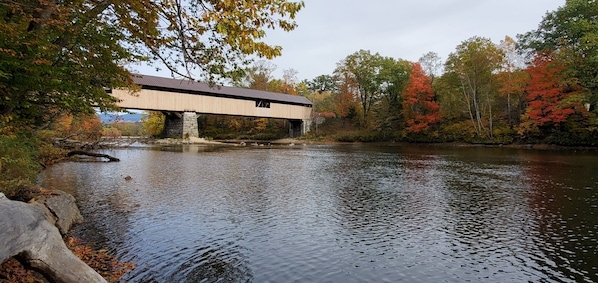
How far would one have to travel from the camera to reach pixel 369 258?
20.1 ft

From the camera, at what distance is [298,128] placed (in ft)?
187

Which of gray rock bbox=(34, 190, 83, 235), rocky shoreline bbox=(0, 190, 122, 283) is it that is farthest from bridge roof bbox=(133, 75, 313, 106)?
rocky shoreline bbox=(0, 190, 122, 283)

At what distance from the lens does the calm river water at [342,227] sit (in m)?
5.61

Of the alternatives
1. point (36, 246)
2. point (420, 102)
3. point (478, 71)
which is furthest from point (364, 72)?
point (36, 246)

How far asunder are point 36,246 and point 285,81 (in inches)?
2545

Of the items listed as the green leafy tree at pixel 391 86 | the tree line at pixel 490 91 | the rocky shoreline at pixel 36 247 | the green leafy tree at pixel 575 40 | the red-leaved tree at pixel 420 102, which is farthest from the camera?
the green leafy tree at pixel 391 86

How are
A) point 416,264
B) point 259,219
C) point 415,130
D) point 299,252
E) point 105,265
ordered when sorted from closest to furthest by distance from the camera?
point 105,265
point 416,264
point 299,252
point 259,219
point 415,130

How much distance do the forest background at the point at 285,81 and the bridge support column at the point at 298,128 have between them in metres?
1.88

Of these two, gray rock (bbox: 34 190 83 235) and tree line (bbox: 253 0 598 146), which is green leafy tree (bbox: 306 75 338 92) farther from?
gray rock (bbox: 34 190 83 235)

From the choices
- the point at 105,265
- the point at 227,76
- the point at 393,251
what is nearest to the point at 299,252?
the point at 393,251

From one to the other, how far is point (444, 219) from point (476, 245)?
1.91 metres

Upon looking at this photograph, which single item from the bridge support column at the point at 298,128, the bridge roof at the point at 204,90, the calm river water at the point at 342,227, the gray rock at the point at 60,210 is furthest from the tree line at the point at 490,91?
the gray rock at the point at 60,210

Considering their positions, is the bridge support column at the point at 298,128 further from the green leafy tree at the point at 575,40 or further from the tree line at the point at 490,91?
the green leafy tree at the point at 575,40

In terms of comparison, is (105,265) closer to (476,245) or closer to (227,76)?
(227,76)
